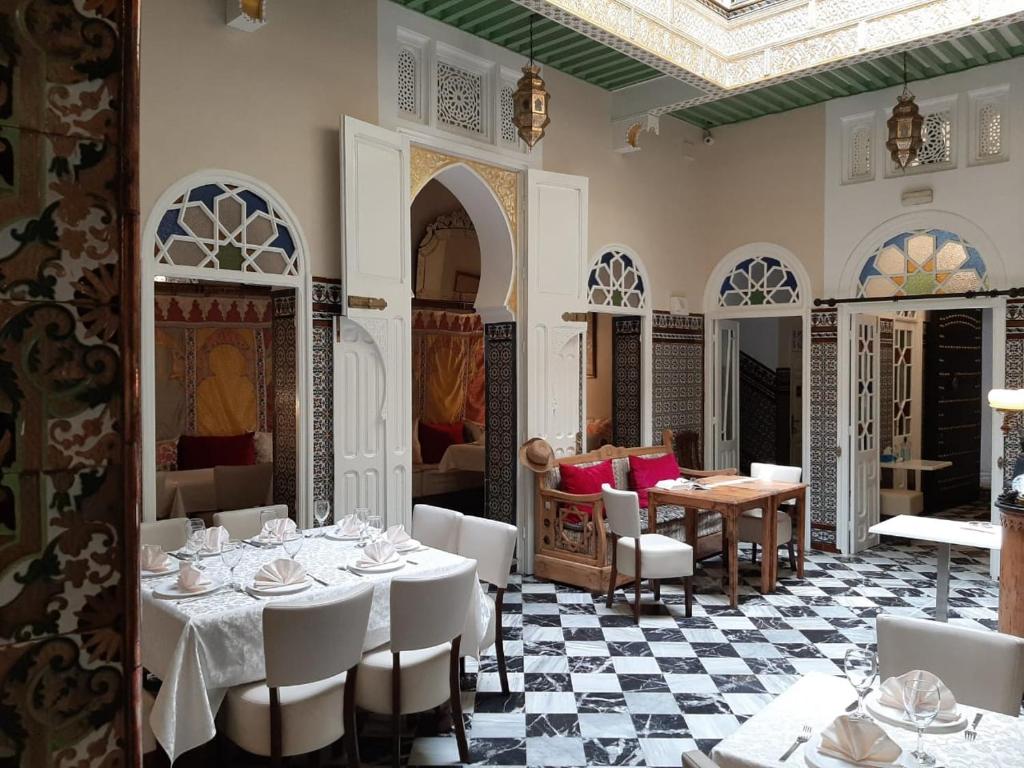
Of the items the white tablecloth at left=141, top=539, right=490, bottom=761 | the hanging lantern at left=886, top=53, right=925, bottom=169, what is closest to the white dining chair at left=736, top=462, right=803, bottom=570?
the hanging lantern at left=886, top=53, right=925, bottom=169

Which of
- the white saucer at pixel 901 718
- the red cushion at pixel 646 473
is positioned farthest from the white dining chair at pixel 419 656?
the red cushion at pixel 646 473

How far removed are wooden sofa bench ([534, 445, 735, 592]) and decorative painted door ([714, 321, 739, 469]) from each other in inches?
62.1

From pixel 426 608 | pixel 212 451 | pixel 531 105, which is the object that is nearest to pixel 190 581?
pixel 426 608

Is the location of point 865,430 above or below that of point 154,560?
above

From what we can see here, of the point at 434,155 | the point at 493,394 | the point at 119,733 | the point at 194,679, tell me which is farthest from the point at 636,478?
the point at 119,733

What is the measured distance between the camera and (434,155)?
632cm

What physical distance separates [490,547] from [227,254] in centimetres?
262

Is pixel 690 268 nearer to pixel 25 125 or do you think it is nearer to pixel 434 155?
pixel 434 155

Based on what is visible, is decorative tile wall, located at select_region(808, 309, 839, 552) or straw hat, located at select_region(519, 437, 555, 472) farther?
decorative tile wall, located at select_region(808, 309, 839, 552)

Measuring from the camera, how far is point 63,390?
1073 millimetres

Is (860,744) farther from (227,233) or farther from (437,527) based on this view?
(227,233)

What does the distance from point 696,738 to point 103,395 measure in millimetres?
3776

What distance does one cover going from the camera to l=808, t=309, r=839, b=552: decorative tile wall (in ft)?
26.9

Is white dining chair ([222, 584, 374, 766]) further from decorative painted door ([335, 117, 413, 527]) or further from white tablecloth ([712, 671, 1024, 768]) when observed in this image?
decorative painted door ([335, 117, 413, 527])
